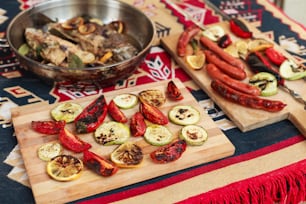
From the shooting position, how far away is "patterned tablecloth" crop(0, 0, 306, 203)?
1248 mm

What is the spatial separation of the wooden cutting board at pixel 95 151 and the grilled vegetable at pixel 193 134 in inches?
0.6

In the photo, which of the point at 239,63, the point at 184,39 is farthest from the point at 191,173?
the point at 184,39

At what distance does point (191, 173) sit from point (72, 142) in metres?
0.34

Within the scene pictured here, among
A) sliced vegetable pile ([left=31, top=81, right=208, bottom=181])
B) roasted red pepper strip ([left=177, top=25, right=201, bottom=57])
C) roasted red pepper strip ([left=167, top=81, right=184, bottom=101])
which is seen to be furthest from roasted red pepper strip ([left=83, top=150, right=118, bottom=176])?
roasted red pepper strip ([left=177, top=25, right=201, bottom=57])

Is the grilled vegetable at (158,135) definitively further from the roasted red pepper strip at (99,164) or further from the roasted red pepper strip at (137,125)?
the roasted red pepper strip at (99,164)

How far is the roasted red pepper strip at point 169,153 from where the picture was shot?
4.20 ft

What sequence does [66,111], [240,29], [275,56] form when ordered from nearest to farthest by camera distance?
[66,111], [275,56], [240,29]

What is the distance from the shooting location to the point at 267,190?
1.29 metres

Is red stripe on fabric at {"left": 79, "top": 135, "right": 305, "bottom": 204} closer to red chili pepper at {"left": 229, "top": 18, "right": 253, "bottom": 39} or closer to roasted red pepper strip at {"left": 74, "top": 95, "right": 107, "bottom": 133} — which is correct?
roasted red pepper strip at {"left": 74, "top": 95, "right": 107, "bottom": 133}

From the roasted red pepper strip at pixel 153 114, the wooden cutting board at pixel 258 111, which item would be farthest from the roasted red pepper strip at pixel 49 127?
the wooden cutting board at pixel 258 111

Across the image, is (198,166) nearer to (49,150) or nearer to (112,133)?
(112,133)

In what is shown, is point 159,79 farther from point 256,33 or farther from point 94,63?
point 256,33

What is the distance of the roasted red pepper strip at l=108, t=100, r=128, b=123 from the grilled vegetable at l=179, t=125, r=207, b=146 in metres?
0.18

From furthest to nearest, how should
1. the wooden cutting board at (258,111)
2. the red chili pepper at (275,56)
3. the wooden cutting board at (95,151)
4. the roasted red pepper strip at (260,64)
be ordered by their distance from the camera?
the red chili pepper at (275,56) → the roasted red pepper strip at (260,64) → the wooden cutting board at (258,111) → the wooden cutting board at (95,151)
